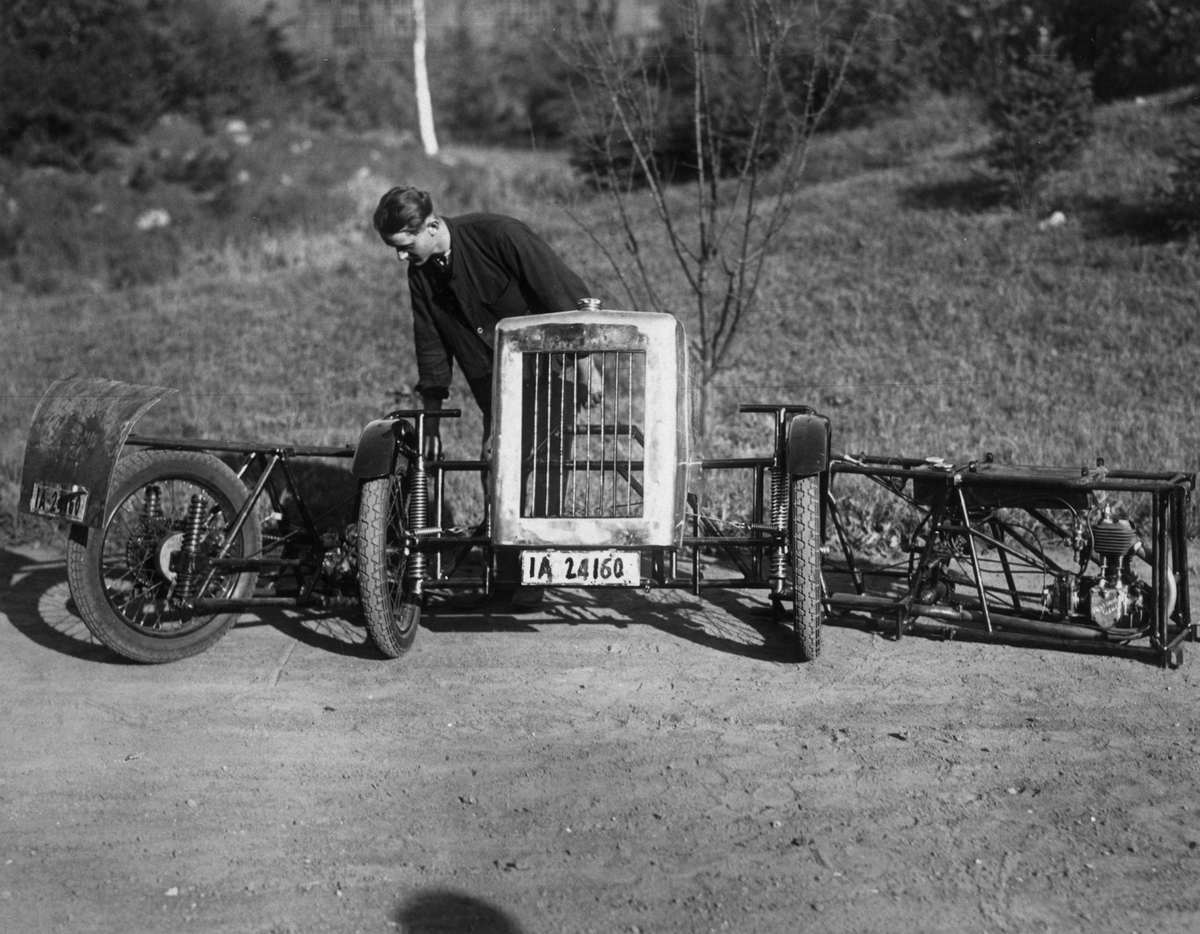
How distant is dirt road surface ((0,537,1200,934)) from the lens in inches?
143

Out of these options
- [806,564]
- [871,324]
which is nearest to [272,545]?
[806,564]

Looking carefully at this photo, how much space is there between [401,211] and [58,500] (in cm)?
195

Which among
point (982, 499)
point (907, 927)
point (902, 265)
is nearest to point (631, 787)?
point (907, 927)

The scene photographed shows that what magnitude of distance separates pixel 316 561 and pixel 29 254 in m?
18.5

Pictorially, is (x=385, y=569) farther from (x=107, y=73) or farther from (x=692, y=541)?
(x=107, y=73)

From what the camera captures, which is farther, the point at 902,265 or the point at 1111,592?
the point at 902,265

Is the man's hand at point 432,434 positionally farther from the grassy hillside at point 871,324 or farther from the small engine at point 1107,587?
the small engine at point 1107,587

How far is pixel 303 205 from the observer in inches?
962

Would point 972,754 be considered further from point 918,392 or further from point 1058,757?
point 918,392

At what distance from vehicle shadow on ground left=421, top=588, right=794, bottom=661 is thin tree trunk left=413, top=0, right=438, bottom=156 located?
28593 millimetres

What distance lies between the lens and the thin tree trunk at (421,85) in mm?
34094

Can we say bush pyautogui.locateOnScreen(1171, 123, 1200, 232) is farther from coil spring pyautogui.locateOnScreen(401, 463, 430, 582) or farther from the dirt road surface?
coil spring pyautogui.locateOnScreen(401, 463, 430, 582)

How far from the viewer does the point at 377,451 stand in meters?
5.47

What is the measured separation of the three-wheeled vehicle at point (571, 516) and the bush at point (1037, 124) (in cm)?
941
